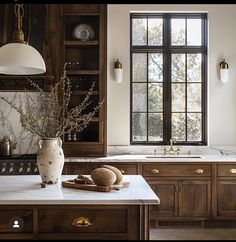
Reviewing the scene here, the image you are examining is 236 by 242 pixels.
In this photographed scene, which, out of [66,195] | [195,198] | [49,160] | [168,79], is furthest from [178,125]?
[66,195]

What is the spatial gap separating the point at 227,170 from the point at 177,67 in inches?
66.7

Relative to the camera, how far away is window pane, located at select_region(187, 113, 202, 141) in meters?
5.59

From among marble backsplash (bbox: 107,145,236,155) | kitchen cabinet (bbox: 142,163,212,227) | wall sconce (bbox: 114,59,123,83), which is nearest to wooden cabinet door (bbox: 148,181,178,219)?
kitchen cabinet (bbox: 142,163,212,227)

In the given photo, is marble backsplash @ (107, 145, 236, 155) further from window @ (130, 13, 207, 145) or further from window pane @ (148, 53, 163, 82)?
window pane @ (148, 53, 163, 82)

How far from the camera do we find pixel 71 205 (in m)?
2.16

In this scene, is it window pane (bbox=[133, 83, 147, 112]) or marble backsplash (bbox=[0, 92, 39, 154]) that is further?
window pane (bbox=[133, 83, 147, 112])

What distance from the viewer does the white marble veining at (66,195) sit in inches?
84.4

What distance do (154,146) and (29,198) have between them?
3432 millimetres

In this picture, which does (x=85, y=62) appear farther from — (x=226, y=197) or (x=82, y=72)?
(x=226, y=197)

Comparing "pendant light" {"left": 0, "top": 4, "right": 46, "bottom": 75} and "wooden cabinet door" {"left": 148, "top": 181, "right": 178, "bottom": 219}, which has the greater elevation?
"pendant light" {"left": 0, "top": 4, "right": 46, "bottom": 75}

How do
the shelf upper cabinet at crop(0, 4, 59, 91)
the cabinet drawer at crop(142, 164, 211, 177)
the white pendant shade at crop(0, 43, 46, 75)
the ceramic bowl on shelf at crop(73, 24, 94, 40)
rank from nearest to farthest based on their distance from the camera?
1. the white pendant shade at crop(0, 43, 46, 75)
2. the cabinet drawer at crop(142, 164, 211, 177)
3. the shelf upper cabinet at crop(0, 4, 59, 91)
4. the ceramic bowl on shelf at crop(73, 24, 94, 40)

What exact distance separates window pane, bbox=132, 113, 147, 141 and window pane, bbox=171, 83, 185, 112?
1.52 ft

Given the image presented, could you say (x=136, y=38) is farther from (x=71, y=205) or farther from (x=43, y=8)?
(x=71, y=205)

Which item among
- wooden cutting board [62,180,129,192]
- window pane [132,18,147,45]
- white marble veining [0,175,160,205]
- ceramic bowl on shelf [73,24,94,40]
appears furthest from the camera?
window pane [132,18,147,45]
